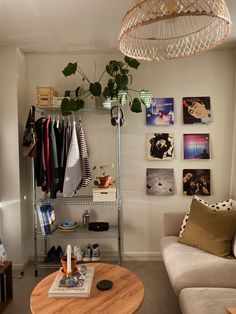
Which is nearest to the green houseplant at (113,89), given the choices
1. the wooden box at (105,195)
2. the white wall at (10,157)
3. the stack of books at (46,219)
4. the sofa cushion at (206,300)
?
the white wall at (10,157)

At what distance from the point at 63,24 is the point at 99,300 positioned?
2286mm

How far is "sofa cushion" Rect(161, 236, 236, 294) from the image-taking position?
2064 millimetres

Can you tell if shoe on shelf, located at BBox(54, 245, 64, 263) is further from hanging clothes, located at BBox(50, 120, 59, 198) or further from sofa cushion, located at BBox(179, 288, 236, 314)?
sofa cushion, located at BBox(179, 288, 236, 314)

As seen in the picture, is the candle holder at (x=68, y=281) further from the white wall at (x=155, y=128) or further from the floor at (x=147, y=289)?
the white wall at (x=155, y=128)

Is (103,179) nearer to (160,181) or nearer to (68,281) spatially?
(160,181)

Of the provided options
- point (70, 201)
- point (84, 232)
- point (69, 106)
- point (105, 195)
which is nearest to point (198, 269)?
point (105, 195)

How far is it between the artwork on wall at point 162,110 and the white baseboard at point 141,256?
160 cm

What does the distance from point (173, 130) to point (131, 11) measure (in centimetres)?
215

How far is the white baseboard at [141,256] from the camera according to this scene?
3.38m

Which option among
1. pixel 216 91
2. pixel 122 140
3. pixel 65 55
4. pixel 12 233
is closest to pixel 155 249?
pixel 122 140

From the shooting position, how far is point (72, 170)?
2.94 metres

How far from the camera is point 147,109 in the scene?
3.28m

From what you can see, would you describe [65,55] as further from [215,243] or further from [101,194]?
[215,243]

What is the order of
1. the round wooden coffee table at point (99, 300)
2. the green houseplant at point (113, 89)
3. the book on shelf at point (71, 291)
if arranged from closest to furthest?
the round wooden coffee table at point (99, 300)
the book on shelf at point (71, 291)
the green houseplant at point (113, 89)
